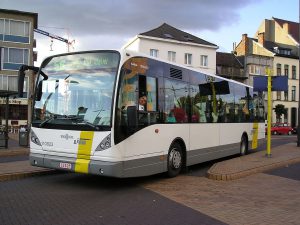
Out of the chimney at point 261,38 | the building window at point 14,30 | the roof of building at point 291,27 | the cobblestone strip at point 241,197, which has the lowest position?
the cobblestone strip at point 241,197

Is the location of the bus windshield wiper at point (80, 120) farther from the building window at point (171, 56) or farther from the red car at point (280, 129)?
the building window at point (171, 56)

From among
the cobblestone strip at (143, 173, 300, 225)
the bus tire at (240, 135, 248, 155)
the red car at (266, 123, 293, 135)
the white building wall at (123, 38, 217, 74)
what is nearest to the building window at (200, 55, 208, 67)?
the white building wall at (123, 38, 217, 74)

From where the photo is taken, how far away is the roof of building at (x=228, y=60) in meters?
65.2

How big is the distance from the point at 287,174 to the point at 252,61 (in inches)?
2275

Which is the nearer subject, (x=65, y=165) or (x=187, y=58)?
(x=65, y=165)

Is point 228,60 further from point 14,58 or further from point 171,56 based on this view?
point 14,58

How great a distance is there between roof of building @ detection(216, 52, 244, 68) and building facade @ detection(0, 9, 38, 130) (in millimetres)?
27989

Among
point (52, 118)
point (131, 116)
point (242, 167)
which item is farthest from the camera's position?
point (242, 167)

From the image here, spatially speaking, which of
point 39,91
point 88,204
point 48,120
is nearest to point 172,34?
point 39,91

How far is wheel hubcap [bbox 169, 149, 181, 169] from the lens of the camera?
1102 cm

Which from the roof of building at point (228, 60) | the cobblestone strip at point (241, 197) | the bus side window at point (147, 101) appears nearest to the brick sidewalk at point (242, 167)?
the cobblestone strip at point (241, 197)

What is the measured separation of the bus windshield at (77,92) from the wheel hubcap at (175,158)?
9.33ft

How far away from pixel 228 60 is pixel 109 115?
5986cm

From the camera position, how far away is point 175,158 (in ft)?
36.8
